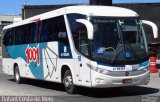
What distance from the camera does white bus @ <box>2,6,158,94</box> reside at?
14.5 metres

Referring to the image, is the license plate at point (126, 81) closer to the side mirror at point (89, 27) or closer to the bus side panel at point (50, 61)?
the side mirror at point (89, 27)

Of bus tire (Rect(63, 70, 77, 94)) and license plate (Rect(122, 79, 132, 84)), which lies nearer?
license plate (Rect(122, 79, 132, 84))

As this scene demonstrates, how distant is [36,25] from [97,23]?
5.06 meters

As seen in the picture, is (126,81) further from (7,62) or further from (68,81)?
(7,62)

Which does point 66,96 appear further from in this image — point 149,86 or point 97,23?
point 149,86

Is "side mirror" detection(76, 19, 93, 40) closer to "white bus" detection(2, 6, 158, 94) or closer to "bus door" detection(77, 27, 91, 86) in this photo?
"white bus" detection(2, 6, 158, 94)

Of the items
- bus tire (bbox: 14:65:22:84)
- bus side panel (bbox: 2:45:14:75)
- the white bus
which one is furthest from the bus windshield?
bus side panel (bbox: 2:45:14:75)

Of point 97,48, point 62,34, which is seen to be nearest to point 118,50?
point 97,48

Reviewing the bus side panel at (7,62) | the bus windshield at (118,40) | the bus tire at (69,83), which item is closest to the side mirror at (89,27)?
the bus windshield at (118,40)

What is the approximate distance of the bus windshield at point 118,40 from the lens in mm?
14539

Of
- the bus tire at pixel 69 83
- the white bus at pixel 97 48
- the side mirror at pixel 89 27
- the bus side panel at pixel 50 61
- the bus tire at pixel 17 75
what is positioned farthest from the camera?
the bus tire at pixel 17 75

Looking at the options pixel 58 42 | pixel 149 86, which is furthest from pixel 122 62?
pixel 149 86

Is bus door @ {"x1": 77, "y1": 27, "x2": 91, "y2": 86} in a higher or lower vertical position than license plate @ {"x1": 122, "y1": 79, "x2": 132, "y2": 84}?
higher

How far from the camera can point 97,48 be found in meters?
14.5
